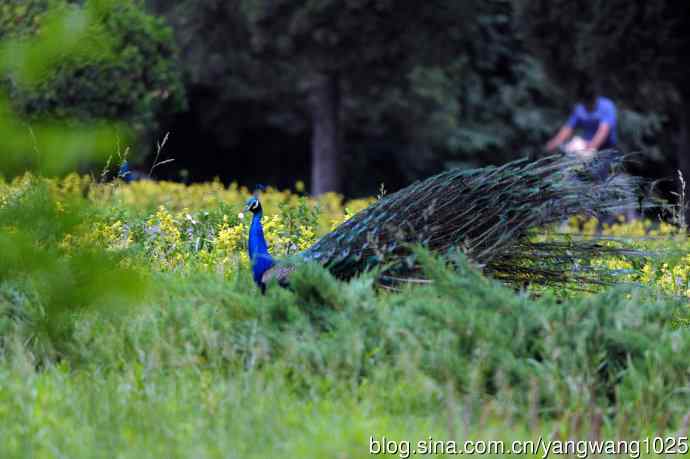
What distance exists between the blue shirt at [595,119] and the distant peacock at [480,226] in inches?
289

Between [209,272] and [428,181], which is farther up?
[428,181]

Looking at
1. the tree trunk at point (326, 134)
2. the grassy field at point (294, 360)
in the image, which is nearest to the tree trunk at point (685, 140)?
the tree trunk at point (326, 134)

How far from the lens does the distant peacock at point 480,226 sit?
5.53 meters

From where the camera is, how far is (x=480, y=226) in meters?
5.77

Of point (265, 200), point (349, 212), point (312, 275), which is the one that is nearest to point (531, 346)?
point (312, 275)

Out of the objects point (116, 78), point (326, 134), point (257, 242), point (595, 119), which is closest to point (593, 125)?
point (595, 119)

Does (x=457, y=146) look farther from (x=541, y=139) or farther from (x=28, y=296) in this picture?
(x=28, y=296)

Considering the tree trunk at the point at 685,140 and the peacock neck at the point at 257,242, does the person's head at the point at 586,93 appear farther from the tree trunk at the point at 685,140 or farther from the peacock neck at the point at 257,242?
the peacock neck at the point at 257,242

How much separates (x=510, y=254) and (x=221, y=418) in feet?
7.66

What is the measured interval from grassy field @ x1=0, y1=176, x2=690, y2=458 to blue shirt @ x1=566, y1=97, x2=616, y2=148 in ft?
27.0

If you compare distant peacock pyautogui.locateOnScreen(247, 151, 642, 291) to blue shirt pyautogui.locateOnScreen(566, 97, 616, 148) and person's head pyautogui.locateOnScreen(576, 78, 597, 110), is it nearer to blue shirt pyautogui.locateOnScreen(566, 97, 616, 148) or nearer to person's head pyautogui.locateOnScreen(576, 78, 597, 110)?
blue shirt pyautogui.locateOnScreen(566, 97, 616, 148)

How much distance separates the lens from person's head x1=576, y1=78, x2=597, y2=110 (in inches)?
537

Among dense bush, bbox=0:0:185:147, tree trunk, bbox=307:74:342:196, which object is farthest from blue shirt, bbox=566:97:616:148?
dense bush, bbox=0:0:185:147

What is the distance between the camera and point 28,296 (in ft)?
16.7
